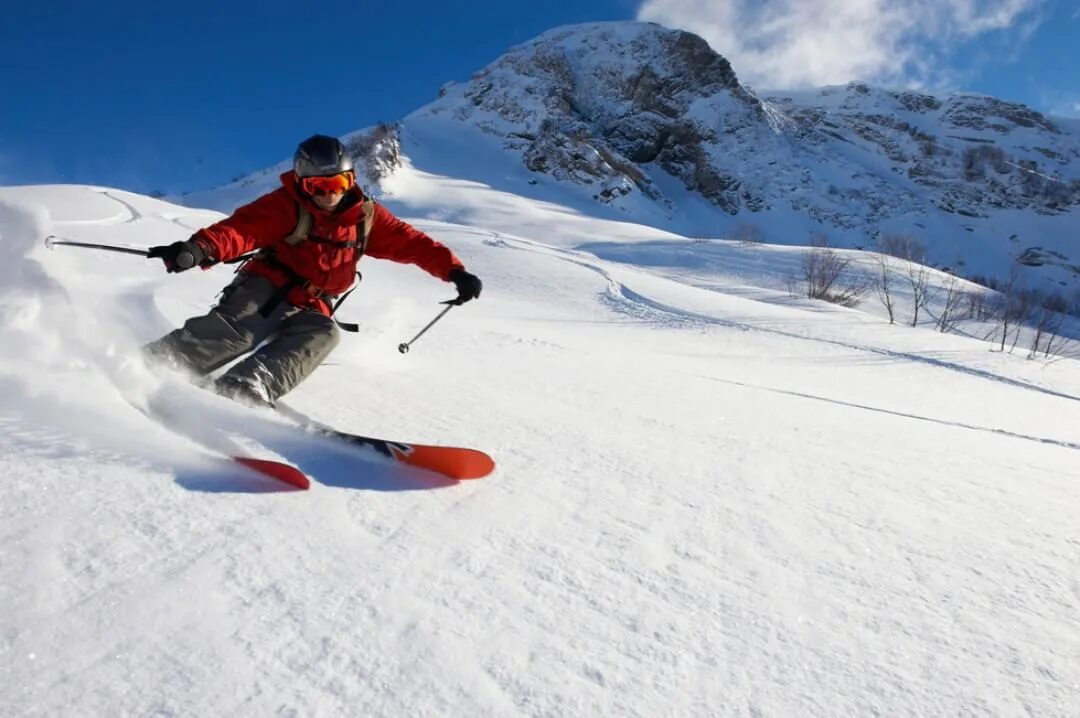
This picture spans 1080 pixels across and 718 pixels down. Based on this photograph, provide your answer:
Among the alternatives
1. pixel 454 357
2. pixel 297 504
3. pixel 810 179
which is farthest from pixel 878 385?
pixel 810 179

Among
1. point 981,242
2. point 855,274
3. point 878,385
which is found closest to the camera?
point 878,385

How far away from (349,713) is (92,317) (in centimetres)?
230

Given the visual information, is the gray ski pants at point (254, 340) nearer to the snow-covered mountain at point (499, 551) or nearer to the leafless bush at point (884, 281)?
the snow-covered mountain at point (499, 551)

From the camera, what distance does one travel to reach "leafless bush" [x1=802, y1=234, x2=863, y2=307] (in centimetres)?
1995

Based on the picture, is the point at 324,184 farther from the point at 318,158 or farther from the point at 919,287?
the point at 919,287

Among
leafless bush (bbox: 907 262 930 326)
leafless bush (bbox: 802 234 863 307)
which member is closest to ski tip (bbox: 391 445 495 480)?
leafless bush (bbox: 802 234 863 307)

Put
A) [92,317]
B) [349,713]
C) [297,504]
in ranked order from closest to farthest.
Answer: [349,713], [297,504], [92,317]

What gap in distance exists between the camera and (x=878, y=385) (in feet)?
19.8

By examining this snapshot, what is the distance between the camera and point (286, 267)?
3131 mm

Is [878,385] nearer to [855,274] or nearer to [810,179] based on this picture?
[855,274]

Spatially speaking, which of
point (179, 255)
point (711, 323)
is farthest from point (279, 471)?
point (711, 323)

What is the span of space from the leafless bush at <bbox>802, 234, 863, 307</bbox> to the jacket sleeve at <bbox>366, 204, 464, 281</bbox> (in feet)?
59.5

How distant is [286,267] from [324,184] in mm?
476

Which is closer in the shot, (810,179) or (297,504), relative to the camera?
(297,504)
